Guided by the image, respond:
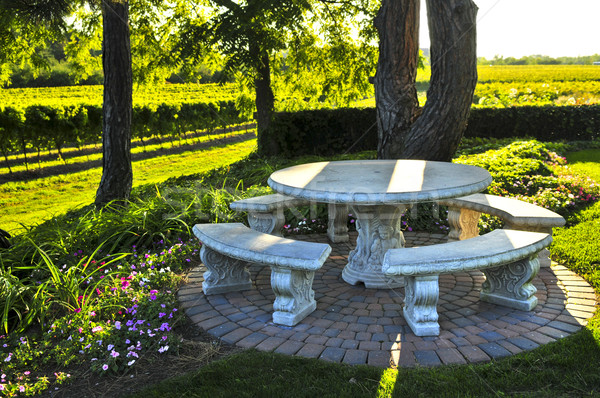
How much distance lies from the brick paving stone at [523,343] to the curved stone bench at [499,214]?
146 cm

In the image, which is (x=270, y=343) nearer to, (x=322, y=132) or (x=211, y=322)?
(x=211, y=322)

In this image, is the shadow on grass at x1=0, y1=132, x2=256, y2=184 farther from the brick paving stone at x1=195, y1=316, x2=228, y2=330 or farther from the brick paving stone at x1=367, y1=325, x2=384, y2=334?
the brick paving stone at x1=367, y1=325, x2=384, y2=334

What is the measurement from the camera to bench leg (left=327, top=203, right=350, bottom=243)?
17.4 feet

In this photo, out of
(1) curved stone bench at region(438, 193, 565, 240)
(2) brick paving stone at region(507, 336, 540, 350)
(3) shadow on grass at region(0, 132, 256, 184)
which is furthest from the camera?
(3) shadow on grass at region(0, 132, 256, 184)

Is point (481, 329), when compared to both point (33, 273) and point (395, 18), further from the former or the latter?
point (395, 18)

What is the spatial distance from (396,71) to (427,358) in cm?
537

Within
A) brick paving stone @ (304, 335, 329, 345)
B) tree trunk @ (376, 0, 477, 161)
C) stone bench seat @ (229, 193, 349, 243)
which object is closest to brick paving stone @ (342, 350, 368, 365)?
brick paving stone @ (304, 335, 329, 345)

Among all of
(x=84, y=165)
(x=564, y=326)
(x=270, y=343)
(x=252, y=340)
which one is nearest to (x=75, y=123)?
(x=84, y=165)

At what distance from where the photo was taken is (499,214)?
4.40m

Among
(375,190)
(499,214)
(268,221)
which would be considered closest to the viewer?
(375,190)

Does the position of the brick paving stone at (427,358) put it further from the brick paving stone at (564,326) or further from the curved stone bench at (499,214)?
the curved stone bench at (499,214)

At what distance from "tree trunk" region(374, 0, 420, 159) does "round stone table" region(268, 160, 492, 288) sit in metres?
2.52

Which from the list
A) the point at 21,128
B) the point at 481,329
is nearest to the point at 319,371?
the point at 481,329

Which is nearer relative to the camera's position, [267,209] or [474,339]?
[474,339]
